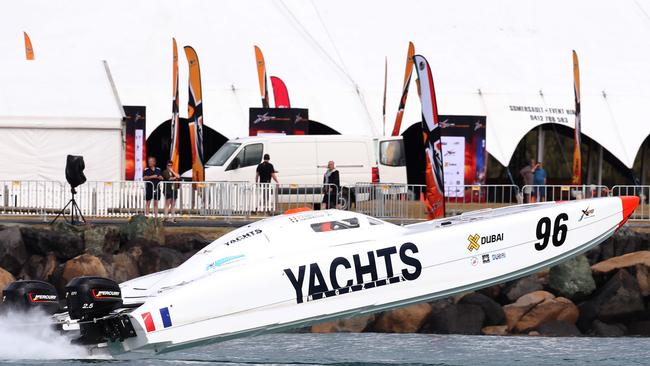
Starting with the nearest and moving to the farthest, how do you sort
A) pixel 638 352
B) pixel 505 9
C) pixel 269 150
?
1. pixel 638 352
2. pixel 269 150
3. pixel 505 9

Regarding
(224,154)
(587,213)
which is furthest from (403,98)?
(587,213)

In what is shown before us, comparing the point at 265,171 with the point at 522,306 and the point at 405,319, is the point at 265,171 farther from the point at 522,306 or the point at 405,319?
the point at 522,306

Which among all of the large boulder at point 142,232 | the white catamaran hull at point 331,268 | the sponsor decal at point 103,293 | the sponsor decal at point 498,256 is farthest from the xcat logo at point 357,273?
the large boulder at point 142,232

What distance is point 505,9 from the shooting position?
44562mm

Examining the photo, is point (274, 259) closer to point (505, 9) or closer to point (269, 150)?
point (269, 150)

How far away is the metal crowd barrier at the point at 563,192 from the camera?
29828mm

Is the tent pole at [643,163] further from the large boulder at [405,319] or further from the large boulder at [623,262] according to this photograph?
the large boulder at [405,319]

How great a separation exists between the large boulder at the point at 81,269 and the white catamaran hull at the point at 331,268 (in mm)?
5653

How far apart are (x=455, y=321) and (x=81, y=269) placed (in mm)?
6885

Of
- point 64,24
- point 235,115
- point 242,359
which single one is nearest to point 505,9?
point 235,115

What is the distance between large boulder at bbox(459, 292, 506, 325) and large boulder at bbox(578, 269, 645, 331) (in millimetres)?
1516

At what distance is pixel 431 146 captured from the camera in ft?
90.3

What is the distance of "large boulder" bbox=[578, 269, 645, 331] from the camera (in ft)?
80.8

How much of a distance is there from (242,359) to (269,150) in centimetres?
1346
